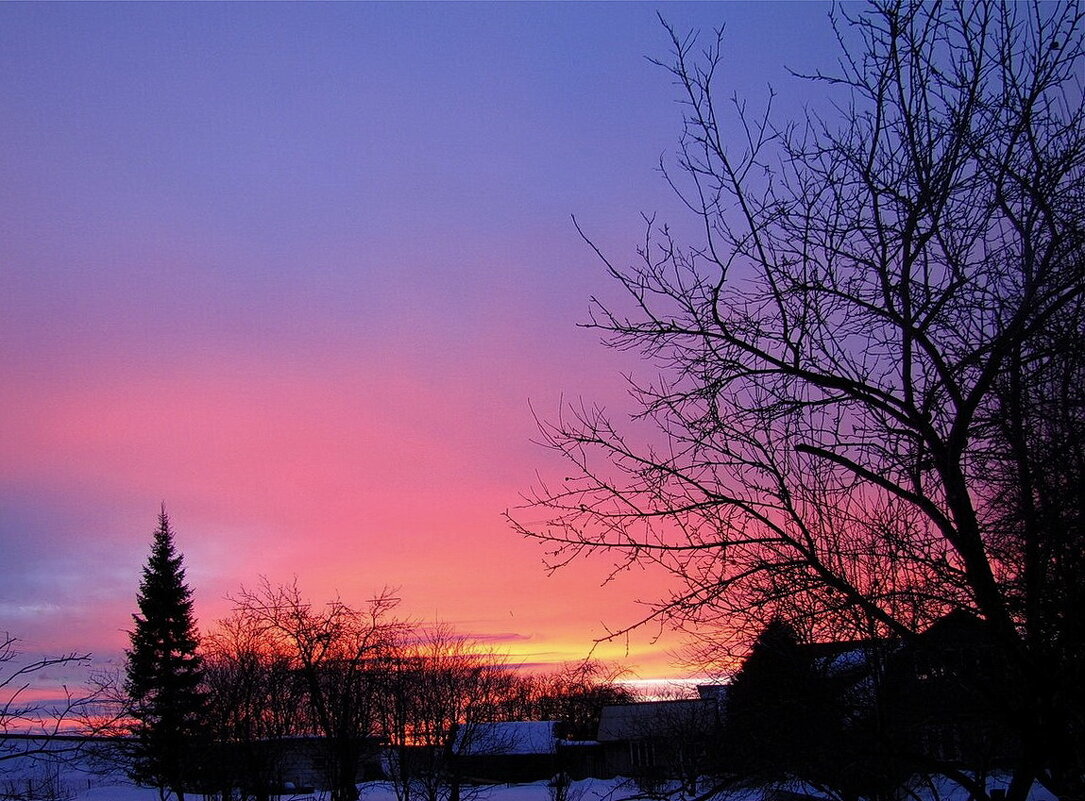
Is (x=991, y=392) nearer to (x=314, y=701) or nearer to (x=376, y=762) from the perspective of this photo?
(x=314, y=701)

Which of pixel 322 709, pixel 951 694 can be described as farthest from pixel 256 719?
pixel 951 694

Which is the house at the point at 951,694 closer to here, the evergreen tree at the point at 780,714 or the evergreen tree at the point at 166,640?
the evergreen tree at the point at 780,714

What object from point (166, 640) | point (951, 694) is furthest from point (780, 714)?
point (166, 640)

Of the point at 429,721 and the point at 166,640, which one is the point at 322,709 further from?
the point at 166,640

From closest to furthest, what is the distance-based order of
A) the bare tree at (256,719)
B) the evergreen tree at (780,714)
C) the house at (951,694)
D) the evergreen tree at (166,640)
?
the house at (951,694)
the evergreen tree at (780,714)
the bare tree at (256,719)
the evergreen tree at (166,640)

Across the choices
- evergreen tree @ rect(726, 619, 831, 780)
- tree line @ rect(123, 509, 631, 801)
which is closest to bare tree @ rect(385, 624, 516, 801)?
tree line @ rect(123, 509, 631, 801)

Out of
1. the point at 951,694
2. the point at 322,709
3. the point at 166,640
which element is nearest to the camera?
the point at 951,694

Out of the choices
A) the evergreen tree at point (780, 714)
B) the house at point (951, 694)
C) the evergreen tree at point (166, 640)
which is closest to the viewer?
the house at point (951, 694)

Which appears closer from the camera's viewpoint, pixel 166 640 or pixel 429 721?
pixel 429 721

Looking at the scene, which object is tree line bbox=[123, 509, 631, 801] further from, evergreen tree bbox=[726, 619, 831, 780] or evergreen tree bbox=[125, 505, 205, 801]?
evergreen tree bbox=[726, 619, 831, 780]

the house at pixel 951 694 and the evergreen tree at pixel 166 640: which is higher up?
the evergreen tree at pixel 166 640

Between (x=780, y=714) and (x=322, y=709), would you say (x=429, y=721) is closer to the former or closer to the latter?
(x=322, y=709)

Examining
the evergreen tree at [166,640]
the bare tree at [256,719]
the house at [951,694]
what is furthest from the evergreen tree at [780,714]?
the evergreen tree at [166,640]

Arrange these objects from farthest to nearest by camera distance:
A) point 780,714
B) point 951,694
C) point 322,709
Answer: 1. point 322,709
2. point 780,714
3. point 951,694
